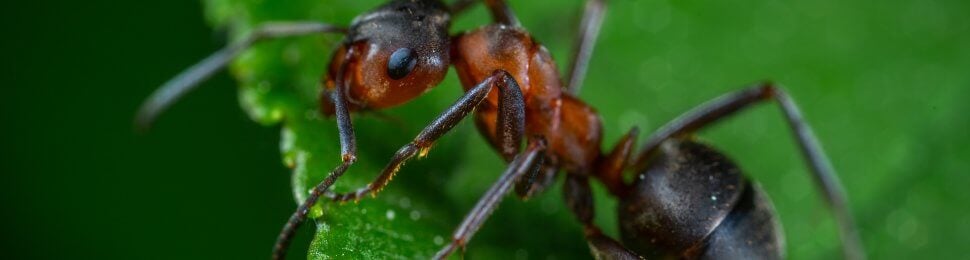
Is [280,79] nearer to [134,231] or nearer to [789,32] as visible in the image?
[134,231]

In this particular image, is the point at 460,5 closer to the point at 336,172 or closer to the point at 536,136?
the point at 536,136

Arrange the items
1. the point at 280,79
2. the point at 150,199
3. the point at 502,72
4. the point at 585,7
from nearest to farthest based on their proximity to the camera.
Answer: the point at 502,72
the point at 280,79
the point at 585,7
the point at 150,199

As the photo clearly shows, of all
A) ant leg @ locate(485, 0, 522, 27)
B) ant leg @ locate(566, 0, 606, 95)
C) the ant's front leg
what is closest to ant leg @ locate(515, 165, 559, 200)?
the ant's front leg

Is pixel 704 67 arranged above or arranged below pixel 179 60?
below

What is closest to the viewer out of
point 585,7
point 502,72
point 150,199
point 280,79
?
point 502,72

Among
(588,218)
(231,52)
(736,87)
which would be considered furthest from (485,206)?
(736,87)

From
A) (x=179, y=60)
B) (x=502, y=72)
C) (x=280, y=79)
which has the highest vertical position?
(x=179, y=60)

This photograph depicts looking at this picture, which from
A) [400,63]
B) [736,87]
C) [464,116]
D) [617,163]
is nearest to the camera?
[464,116]

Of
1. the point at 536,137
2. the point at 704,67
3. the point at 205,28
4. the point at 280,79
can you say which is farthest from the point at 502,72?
the point at 205,28
